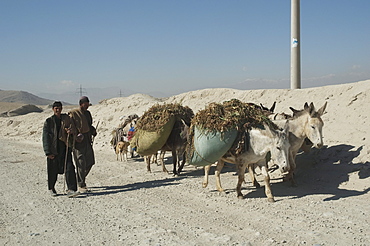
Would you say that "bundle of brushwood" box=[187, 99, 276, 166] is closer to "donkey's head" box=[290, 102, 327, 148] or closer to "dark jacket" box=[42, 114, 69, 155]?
"donkey's head" box=[290, 102, 327, 148]

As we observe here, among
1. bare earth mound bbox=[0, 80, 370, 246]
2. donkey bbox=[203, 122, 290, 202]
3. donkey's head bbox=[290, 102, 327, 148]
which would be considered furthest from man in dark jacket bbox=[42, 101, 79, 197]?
donkey's head bbox=[290, 102, 327, 148]

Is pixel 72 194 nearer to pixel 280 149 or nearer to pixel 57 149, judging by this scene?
pixel 57 149

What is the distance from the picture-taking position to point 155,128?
1121 cm

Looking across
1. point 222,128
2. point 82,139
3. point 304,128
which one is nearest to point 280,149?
point 222,128

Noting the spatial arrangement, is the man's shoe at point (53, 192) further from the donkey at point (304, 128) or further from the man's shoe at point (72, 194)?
the donkey at point (304, 128)

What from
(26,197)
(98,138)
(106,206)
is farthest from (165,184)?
(98,138)

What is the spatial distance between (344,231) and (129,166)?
29.8 feet

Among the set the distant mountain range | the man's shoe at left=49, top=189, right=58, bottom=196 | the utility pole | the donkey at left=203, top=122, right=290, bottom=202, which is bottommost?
the distant mountain range

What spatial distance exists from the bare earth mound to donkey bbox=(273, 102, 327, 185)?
102cm

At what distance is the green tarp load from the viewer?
36.8 ft

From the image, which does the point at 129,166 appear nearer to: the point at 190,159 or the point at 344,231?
the point at 190,159

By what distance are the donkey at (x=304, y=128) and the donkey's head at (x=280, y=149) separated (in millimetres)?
1009

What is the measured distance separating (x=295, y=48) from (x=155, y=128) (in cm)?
1209

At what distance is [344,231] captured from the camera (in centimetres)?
617
